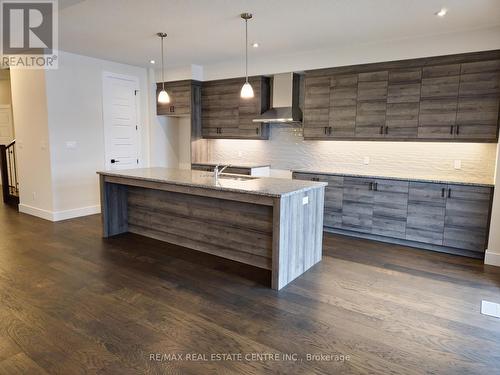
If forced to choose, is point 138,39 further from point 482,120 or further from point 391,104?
point 482,120

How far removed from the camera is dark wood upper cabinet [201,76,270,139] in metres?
5.95

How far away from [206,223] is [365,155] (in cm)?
276

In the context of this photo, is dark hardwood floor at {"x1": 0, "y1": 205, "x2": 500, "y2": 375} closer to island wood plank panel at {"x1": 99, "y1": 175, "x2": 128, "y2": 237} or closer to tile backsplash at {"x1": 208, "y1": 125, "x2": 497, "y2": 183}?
island wood plank panel at {"x1": 99, "y1": 175, "x2": 128, "y2": 237}

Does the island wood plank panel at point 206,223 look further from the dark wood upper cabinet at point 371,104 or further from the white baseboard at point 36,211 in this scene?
the dark wood upper cabinet at point 371,104

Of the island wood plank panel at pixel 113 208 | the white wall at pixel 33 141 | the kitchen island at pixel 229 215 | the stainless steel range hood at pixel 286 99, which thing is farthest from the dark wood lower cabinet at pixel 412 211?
the white wall at pixel 33 141

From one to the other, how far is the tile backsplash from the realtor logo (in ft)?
10.4

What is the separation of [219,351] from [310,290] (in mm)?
1224

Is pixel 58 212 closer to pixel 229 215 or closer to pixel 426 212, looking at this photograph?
pixel 229 215

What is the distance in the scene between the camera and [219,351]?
2287 millimetres

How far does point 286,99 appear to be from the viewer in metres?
5.61

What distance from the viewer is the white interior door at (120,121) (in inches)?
248

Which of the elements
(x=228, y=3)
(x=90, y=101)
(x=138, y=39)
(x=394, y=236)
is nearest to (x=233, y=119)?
(x=138, y=39)

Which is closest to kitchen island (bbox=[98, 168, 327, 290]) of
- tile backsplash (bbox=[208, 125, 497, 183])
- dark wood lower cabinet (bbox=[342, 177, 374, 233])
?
dark wood lower cabinet (bbox=[342, 177, 374, 233])

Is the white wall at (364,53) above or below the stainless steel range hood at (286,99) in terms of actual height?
above
